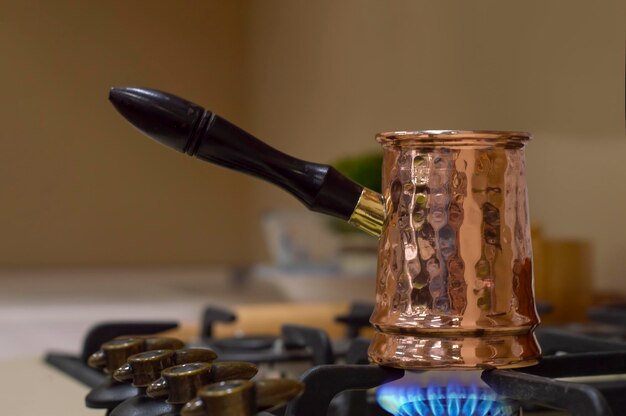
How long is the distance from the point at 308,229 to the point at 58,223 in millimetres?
1217

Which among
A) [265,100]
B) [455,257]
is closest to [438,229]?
[455,257]

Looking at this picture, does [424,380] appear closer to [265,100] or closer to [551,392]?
[551,392]

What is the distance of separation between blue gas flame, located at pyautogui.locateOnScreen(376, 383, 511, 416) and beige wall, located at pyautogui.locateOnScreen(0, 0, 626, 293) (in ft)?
1.46

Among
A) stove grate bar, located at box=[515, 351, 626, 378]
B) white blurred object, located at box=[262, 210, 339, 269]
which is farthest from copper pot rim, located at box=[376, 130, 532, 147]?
white blurred object, located at box=[262, 210, 339, 269]

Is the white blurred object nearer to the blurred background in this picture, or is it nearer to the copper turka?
the blurred background

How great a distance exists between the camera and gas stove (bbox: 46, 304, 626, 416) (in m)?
0.37

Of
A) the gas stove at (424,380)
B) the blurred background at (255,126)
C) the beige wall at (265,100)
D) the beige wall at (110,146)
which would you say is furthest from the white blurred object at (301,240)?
the gas stove at (424,380)

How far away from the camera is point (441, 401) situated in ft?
1.42

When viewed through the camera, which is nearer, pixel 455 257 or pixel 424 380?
pixel 455 257

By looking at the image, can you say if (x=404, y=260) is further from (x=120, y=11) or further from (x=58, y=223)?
(x=58, y=223)

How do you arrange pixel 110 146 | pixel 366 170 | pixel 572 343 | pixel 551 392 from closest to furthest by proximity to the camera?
pixel 551 392 → pixel 572 343 → pixel 366 170 → pixel 110 146

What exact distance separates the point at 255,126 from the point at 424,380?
5.56 ft


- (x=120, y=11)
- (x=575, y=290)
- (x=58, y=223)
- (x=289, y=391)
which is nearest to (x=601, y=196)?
(x=575, y=290)

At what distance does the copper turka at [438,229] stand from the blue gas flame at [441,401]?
0.06 ft
